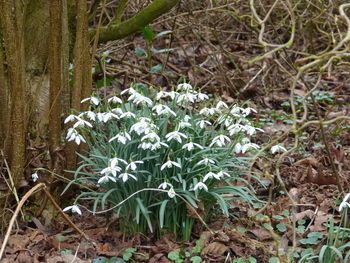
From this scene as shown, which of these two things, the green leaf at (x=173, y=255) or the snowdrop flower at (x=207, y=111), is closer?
the green leaf at (x=173, y=255)

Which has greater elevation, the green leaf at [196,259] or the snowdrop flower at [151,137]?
the snowdrop flower at [151,137]

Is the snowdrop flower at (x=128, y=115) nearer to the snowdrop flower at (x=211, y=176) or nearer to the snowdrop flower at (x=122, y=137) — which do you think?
the snowdrop flower at (x=122, y=137)

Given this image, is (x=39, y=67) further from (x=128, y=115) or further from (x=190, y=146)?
(x=190, y=146)

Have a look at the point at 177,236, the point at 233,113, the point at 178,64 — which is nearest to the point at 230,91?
the point at 178,64

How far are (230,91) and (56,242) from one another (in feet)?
10.4

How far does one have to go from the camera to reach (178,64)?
21.6ft

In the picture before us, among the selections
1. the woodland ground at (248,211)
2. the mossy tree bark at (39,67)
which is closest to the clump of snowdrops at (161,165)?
the woodland ground at (248,211)

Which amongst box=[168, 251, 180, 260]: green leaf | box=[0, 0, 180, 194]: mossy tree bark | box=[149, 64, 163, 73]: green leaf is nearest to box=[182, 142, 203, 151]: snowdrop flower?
box=[168, 251, 180, 260]: green leaf

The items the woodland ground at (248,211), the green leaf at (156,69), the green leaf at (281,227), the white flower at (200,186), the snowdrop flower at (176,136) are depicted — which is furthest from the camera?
the green leaf at (156,69)

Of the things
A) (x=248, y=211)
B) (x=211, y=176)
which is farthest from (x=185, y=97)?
(x=248, y=211)

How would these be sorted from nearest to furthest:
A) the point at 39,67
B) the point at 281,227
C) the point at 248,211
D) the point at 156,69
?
the point at 281,227, the point at 248,211, the point at 39,67, the point at 156,69

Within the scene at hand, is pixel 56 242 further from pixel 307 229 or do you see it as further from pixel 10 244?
pixel 307 229

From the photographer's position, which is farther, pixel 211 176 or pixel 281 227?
pixel 281 227

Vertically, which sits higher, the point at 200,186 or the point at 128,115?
the point at 128,115
